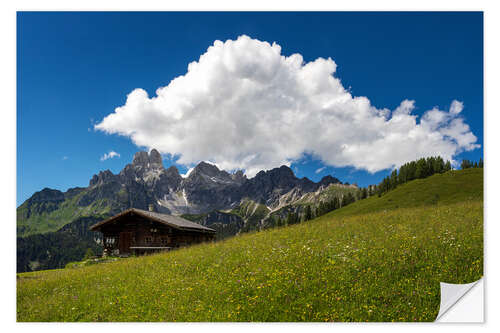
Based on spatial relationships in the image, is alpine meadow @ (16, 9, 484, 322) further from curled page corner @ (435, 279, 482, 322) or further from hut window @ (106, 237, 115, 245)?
hut window @ (106, 237, 115, 245)

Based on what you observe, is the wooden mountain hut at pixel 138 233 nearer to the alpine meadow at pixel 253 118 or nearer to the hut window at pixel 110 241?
the hut window at pixel 110 241

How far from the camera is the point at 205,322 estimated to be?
7.77m

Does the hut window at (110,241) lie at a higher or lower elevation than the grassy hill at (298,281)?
lower

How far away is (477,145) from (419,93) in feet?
9.23

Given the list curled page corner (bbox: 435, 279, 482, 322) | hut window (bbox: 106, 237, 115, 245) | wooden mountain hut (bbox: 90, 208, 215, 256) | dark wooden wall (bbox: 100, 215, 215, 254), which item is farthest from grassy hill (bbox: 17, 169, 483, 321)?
hut window (bbox: 106, 237, 115, 245)

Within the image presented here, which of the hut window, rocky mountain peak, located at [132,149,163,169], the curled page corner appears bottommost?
the hut window

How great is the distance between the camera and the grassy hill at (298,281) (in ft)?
24.0

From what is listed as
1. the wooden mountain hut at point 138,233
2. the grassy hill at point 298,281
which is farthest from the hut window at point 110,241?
the grassy hill at point 298,281

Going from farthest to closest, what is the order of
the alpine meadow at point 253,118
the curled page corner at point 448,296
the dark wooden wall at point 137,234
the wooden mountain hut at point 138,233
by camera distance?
the dark wooden wall at point 137,234, the wooden mountain hut at point 138,233, the alpine meadow at point 253,118, the curled page corner at point 448,296

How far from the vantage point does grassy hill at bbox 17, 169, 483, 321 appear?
7301 mm

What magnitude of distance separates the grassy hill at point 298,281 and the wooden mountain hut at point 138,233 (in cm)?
878

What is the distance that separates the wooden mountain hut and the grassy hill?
878 cm

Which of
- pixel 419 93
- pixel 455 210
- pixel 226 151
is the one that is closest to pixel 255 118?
pixel 226 151

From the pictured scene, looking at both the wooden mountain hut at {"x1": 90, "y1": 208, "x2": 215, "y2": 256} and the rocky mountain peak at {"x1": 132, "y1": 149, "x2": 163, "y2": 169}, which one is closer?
the rocky mountain peak at {"x1": 132, "y1": 149, "x2": 163, "y2": 169}
